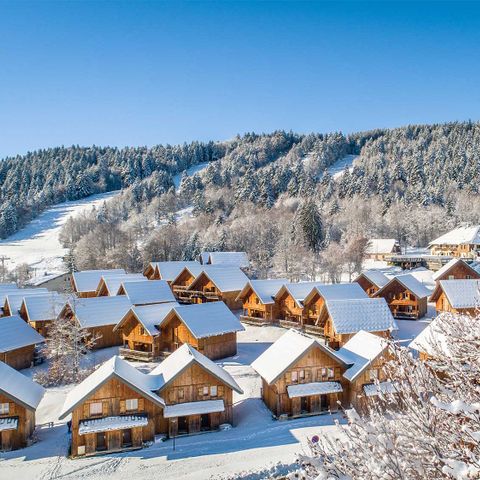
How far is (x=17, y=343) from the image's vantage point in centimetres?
3669

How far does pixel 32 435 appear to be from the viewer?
25109 millimetres

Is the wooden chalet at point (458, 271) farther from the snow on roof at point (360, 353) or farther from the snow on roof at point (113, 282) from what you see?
the snow on roof at point (113, 282)

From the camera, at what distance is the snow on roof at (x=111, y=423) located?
22.9 m

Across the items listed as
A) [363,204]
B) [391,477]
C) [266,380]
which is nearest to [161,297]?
[266,380]

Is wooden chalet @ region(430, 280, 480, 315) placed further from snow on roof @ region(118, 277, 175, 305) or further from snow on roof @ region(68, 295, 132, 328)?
snow on roof @ region(68, 295, 132, 328)

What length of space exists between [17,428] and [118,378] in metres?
6.48

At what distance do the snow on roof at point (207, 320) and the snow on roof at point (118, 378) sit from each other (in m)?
10.2

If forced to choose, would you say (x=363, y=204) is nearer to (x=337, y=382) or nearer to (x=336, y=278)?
Result: (x=336, y=278)

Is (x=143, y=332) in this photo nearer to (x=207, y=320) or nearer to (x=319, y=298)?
(x=207, y=320)

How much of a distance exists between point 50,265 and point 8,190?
6496cm

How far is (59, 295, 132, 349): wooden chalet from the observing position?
134 ft

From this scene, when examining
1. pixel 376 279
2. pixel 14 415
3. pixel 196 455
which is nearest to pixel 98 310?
pixel 14 415

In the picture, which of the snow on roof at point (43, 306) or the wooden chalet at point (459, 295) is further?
the snow on roof at point (43, 306)

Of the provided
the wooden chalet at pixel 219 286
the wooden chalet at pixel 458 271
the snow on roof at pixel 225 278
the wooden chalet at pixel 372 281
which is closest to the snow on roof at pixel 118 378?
the wooden chalet at pixel 219 286
